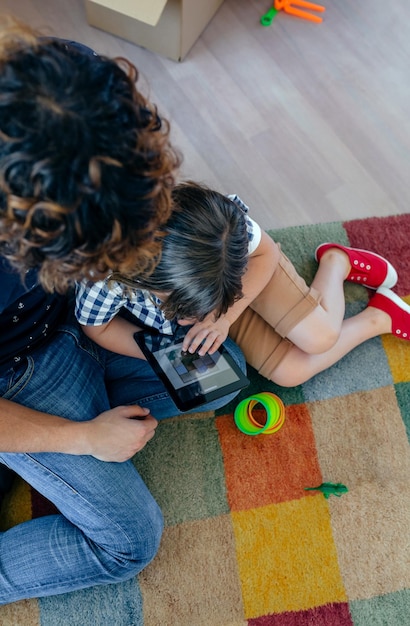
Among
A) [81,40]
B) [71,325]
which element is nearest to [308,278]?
[71,325]

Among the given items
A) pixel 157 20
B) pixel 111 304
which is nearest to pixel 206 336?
pixel 111 304

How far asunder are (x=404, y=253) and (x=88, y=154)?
34.5 inches

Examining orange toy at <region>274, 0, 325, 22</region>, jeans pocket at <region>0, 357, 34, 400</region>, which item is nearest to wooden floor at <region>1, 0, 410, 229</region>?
orange toy at <region>274, 0, 325, 22</region>

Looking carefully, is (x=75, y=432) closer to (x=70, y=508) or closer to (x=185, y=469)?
(x=70, y=508)

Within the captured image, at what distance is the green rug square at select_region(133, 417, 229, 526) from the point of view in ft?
3.34

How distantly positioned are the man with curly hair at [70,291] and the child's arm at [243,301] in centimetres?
13

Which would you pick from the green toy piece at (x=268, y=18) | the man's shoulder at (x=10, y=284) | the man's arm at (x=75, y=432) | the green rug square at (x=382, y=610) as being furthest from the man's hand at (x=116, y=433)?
the green toy piece at (x=268, y=18)

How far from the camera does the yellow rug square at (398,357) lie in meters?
1.11

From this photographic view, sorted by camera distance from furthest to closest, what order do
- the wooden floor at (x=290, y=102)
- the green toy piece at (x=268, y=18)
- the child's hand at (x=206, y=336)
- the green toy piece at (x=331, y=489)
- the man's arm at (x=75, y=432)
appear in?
the green toy piece at (x=268, y=18)
the wooden floor at (x=290, y=102)
the green toy piece at (x=331, y=489)
the child's hand at (x=206, y=336)
the man's arm at (x=75, y=432)

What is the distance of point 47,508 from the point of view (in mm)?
1015

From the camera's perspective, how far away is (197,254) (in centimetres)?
68

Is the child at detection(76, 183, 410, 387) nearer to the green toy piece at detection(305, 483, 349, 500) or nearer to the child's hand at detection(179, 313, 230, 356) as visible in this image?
the child's hand at detection(179, 313, 230, 356)

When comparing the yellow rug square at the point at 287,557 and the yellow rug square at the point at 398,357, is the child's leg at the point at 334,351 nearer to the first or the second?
the yellow rug square at the point at 398,357

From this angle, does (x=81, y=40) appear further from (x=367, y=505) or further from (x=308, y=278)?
(x=367, y=505)
